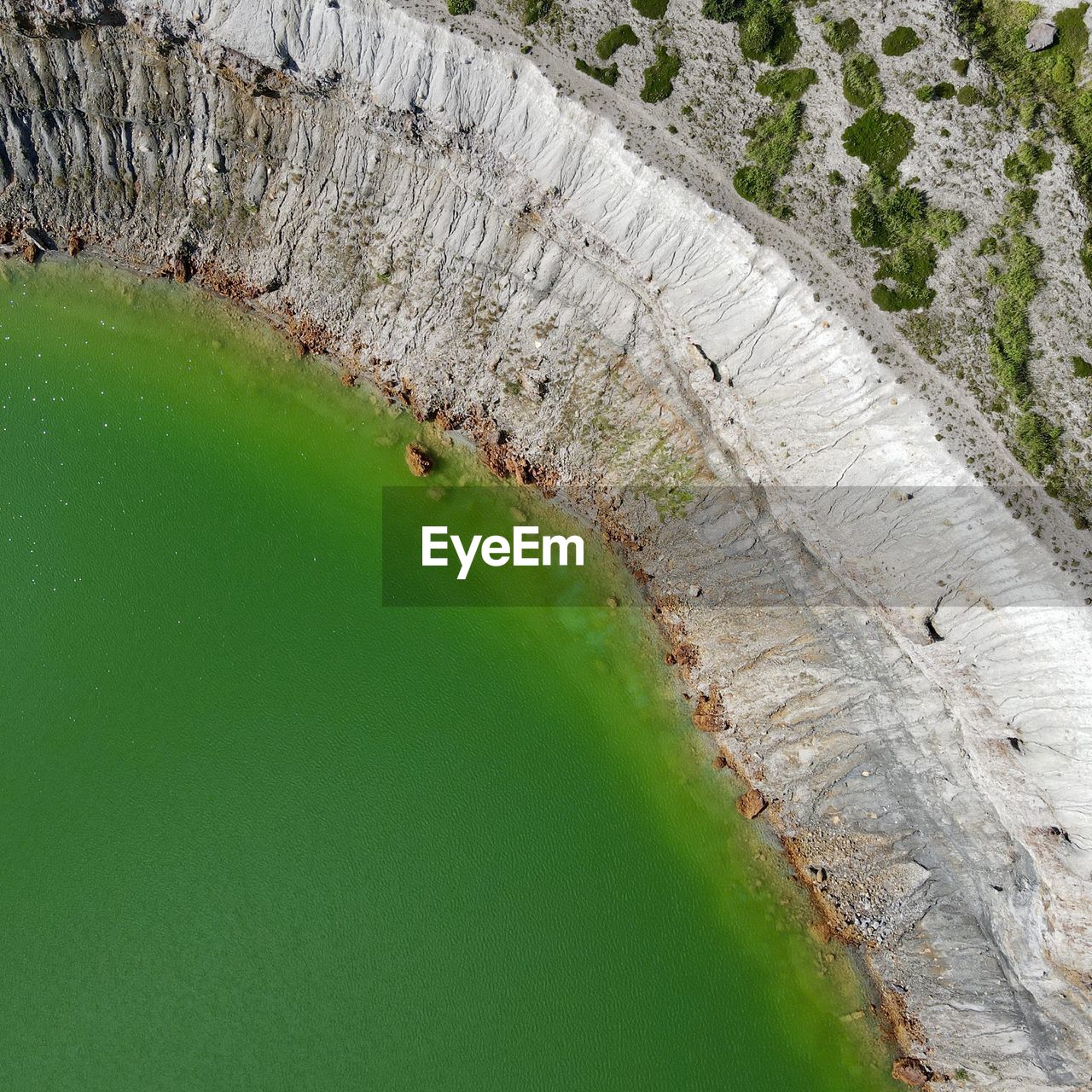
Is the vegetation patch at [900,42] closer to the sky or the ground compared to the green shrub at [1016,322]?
closer to the sky

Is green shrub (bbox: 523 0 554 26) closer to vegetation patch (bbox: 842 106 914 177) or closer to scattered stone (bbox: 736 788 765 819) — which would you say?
vegetation patch (bbox: 842 106 914 177)

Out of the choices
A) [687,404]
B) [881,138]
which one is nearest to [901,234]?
[881,138]

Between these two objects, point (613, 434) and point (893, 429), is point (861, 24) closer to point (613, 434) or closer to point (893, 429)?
point (893, 429)

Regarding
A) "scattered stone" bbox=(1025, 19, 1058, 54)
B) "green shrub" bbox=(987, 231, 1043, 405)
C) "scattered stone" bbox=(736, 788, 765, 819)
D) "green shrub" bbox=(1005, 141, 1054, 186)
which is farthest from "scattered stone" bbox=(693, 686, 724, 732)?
"scattered stone" bbox=(1025, 19, 1058, 54)

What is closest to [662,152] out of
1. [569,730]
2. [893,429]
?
[893,429]

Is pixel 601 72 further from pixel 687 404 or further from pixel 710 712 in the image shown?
pixel 710 712

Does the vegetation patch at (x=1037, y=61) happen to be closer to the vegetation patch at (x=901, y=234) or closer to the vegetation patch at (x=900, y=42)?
the vegetation patch at (x=900, y=42)

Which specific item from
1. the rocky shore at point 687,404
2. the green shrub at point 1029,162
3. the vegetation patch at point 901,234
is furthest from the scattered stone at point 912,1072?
the green shrub at point 1029,162
